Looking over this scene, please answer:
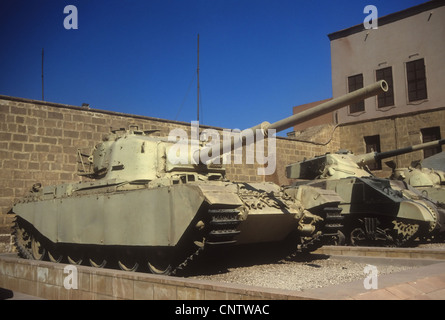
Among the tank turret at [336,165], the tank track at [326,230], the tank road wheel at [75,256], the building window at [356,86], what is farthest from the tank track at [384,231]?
the building window at [356,86]

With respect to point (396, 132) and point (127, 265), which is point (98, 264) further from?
point (396, 132)

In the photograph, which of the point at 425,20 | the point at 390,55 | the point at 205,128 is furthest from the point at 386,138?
the point at 205,128

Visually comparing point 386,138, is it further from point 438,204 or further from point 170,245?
point 170,245

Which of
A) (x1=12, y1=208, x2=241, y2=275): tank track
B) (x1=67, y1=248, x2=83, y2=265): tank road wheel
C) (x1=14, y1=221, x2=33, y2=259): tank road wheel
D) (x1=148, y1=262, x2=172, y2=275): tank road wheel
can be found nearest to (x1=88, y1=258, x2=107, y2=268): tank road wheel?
(x1=67, y1=248, x2=83, y2=265): tank road wheel

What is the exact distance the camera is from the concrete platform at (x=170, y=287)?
4484 millimetres

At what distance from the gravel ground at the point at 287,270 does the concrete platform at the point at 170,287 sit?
41.0 inches

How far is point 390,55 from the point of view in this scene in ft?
75.2

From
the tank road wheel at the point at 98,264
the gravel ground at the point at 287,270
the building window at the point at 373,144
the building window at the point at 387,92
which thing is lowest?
the gravel ground at the point at 287,270

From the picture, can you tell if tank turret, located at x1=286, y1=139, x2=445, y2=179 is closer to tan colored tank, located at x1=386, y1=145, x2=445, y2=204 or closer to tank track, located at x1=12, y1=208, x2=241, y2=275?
tan colored tank, located at x1=386, y1=145, x2=445, y2=204

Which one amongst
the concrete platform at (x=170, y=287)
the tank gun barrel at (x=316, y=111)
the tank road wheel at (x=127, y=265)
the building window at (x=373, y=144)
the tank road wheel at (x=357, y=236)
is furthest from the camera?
the building window at (x=373, y=144)

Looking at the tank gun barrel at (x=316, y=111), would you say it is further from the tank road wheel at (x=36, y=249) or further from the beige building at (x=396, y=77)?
the beige building at (x=396, y=77)

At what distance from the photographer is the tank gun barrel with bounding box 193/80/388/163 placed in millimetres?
6133

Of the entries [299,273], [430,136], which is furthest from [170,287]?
[430,136]

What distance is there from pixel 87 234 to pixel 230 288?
14.4ft
